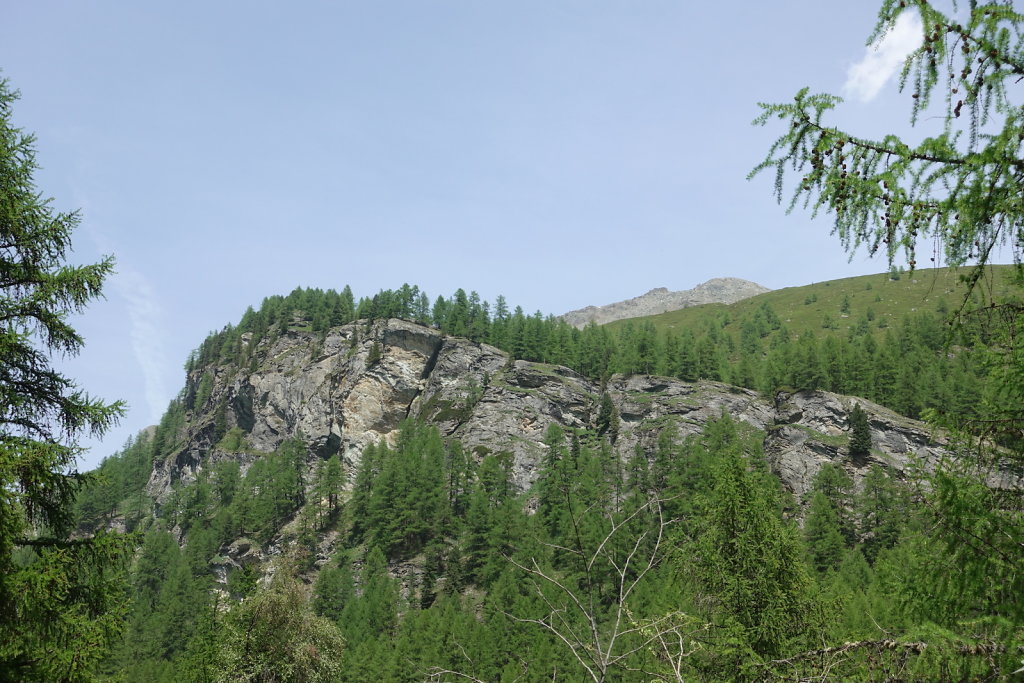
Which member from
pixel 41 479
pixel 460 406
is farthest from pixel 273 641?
pixel 460 406

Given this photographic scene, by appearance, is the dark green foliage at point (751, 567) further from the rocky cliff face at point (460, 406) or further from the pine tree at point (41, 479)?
the rocky cliff face at point (460, 406)

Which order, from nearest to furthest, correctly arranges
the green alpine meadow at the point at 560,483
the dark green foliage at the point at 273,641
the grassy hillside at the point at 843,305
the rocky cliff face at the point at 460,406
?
the green alpine meadow at the point at 560,483, the dark green foliage at the point at 273,641, the rocky cliff face at the point at 460,406, the grassy hillside at the point at 843,305

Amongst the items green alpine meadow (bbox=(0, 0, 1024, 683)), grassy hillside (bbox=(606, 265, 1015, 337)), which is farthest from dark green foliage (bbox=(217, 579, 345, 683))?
grassy hillside (bbox=(606, 265, 1015, 337))

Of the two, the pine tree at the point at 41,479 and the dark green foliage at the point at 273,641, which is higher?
the pine tree at the point at 41,479

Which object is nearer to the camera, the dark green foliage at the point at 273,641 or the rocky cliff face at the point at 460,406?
the dark green foliage at the point at 273,641

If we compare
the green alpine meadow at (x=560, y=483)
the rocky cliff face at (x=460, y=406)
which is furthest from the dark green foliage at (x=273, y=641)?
the rocky cliff face at (x=460, y=406)

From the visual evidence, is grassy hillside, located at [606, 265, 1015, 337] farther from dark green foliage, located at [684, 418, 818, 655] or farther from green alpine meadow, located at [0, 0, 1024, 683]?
dark green foliage, located at [684, 418, 818, 655]

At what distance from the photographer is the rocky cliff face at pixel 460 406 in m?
71.0

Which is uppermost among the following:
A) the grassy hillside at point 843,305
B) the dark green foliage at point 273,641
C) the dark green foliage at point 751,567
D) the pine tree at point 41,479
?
the grassy hillside at point 843,305

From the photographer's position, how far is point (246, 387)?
375ft

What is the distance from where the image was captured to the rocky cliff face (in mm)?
71000

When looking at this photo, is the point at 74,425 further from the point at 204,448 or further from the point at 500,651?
the point at 204,448

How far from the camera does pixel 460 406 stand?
9412 cm

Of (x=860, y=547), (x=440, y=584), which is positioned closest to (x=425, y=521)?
(x=440, y=584)
